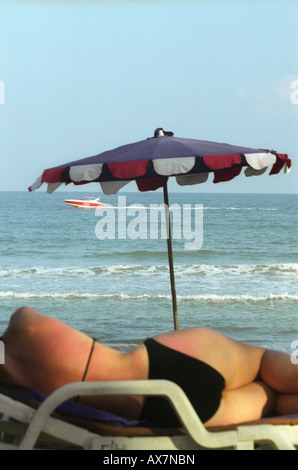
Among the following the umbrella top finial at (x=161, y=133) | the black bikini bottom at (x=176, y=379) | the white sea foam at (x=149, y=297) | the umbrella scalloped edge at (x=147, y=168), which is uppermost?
the umbrella top finial at (x=161, y=133)

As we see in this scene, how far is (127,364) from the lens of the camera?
2.39 m

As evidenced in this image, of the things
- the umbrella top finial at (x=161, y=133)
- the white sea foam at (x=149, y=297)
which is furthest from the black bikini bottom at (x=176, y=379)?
the white sea foam at (x=149, y=297)

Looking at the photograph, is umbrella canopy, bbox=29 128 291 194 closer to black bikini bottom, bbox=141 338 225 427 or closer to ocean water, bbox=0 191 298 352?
black bikini bottom, bbox=141 338 225 427

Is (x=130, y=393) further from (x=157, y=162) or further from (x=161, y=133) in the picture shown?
(x=161, y=133)

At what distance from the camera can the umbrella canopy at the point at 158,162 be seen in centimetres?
408

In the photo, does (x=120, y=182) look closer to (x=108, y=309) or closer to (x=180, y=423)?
(x=180, y=423)

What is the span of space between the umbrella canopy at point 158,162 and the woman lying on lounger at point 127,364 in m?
1.76

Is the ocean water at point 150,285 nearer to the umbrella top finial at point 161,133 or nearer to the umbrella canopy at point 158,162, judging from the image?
the umbrella top finial at point 161,133

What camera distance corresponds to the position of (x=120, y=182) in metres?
4.66

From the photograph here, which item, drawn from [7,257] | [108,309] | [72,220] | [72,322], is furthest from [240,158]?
[72,220]

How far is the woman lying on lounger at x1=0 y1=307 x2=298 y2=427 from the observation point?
2.37 m

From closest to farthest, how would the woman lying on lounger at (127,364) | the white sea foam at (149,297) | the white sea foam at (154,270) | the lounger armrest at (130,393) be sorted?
the lounger armrest at (130,393), the woman lying on lounger at (127,364), the white sea foam at (149,297), the white sea foam at (154,270)

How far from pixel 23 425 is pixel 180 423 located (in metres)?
0.59

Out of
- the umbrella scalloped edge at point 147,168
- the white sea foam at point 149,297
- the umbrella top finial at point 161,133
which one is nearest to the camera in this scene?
the umbrella scalloped edge at point 147,168
